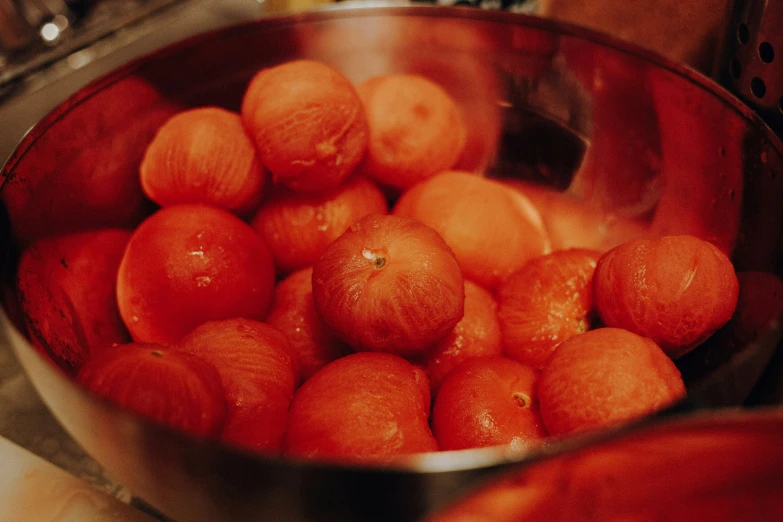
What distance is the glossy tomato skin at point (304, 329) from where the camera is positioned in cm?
65

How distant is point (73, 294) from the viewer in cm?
64

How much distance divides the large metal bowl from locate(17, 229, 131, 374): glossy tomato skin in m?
0.02

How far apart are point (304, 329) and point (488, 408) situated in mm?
220

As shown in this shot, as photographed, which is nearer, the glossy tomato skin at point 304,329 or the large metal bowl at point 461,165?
the large metal bowl at point 461,165

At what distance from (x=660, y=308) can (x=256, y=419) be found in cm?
36

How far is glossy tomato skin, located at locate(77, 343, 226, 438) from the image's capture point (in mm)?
448

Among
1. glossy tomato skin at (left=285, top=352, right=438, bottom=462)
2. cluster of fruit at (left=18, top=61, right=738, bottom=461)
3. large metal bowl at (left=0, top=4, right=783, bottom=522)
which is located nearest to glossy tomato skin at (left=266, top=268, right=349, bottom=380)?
cluster of fruit at (left=18, top=61, right=738, bottom=461)

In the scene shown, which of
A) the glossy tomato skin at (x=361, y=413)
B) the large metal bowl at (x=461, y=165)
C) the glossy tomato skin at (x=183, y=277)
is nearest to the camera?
the large metal bowl at (x=461, y=165)

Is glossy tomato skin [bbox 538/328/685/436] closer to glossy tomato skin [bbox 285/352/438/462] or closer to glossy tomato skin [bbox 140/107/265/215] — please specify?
glossy tomato skin [bbox 285/352/438/462]

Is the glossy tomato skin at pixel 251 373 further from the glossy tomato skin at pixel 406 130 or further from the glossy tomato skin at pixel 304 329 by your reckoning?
the glossy tomato skin at pixel 406 130

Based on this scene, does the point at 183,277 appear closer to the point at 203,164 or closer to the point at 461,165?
the point at 203,164

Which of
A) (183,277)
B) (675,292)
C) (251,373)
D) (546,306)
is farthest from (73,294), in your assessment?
(675,292)

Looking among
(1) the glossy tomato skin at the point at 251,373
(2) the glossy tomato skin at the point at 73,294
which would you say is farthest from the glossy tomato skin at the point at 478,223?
(2) the glossy tomato skin at the point at 73,294

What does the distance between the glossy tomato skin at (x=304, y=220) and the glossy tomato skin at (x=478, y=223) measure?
6 cm
